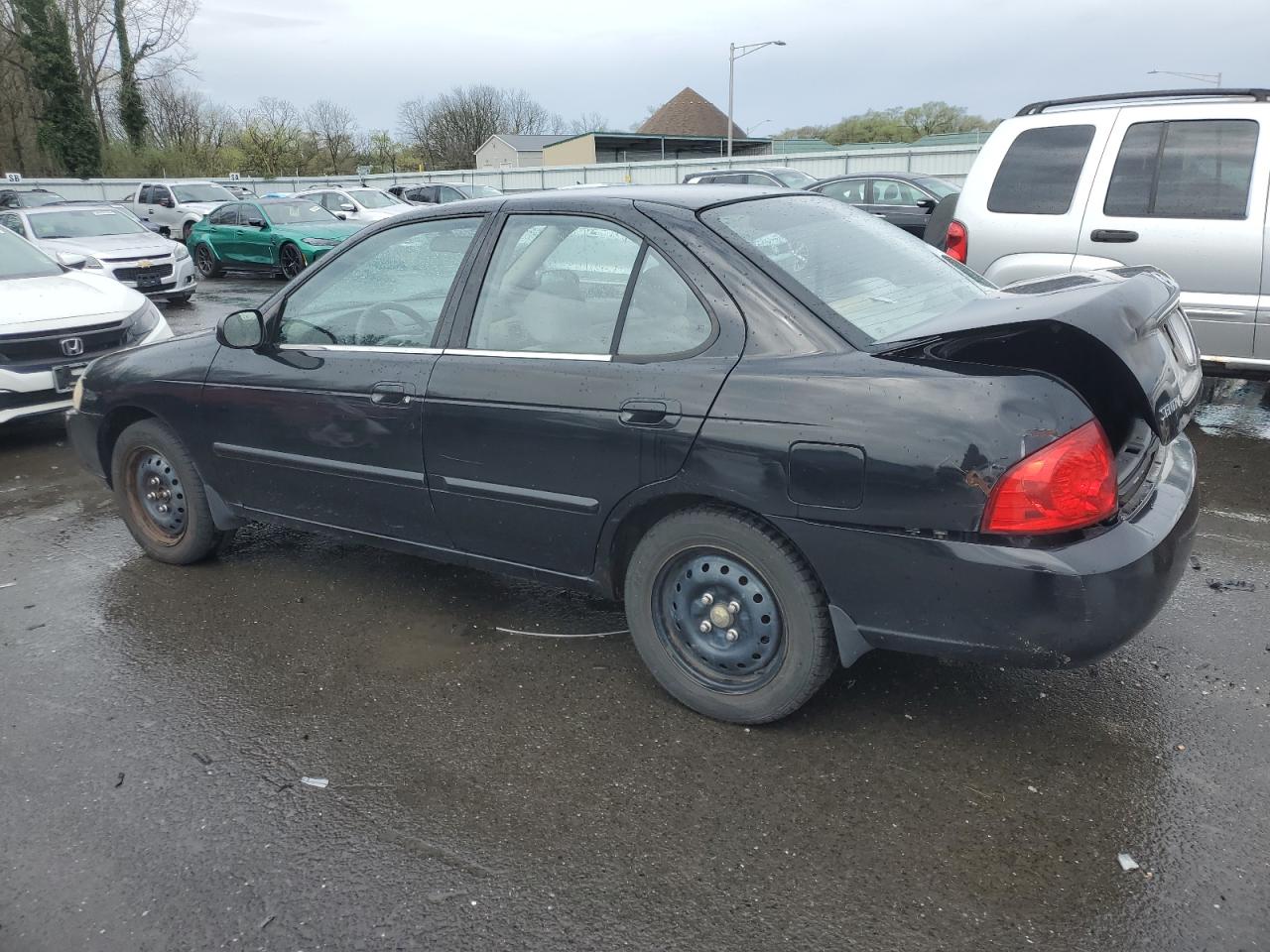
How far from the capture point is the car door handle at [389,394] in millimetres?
3662

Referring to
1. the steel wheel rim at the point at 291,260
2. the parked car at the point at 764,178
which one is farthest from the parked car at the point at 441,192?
the parked car at the point at 764,178

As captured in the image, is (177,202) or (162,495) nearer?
(162,495)

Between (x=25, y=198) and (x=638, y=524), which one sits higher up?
(x=25, y=198)

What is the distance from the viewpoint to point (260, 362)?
416 centimetres

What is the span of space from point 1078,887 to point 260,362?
11.6 feet

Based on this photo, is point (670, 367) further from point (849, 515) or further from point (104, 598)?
point (104, 598)

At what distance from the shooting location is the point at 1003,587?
2613 millimetres

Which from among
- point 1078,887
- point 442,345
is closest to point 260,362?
point 442,345

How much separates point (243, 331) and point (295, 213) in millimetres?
16122

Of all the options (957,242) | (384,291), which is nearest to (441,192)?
(957,242)

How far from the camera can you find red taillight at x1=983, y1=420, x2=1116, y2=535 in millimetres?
2553

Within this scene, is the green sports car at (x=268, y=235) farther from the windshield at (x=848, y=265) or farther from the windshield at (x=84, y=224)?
the windshield at (x=848, y=265)

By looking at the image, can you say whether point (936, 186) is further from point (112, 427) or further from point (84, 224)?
point (112, 427)

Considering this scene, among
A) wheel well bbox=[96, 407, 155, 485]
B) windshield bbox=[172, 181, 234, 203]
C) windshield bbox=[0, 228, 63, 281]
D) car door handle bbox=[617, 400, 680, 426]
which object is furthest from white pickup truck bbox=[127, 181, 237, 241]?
car door handle bbox=[617, 400, 680, 426]
